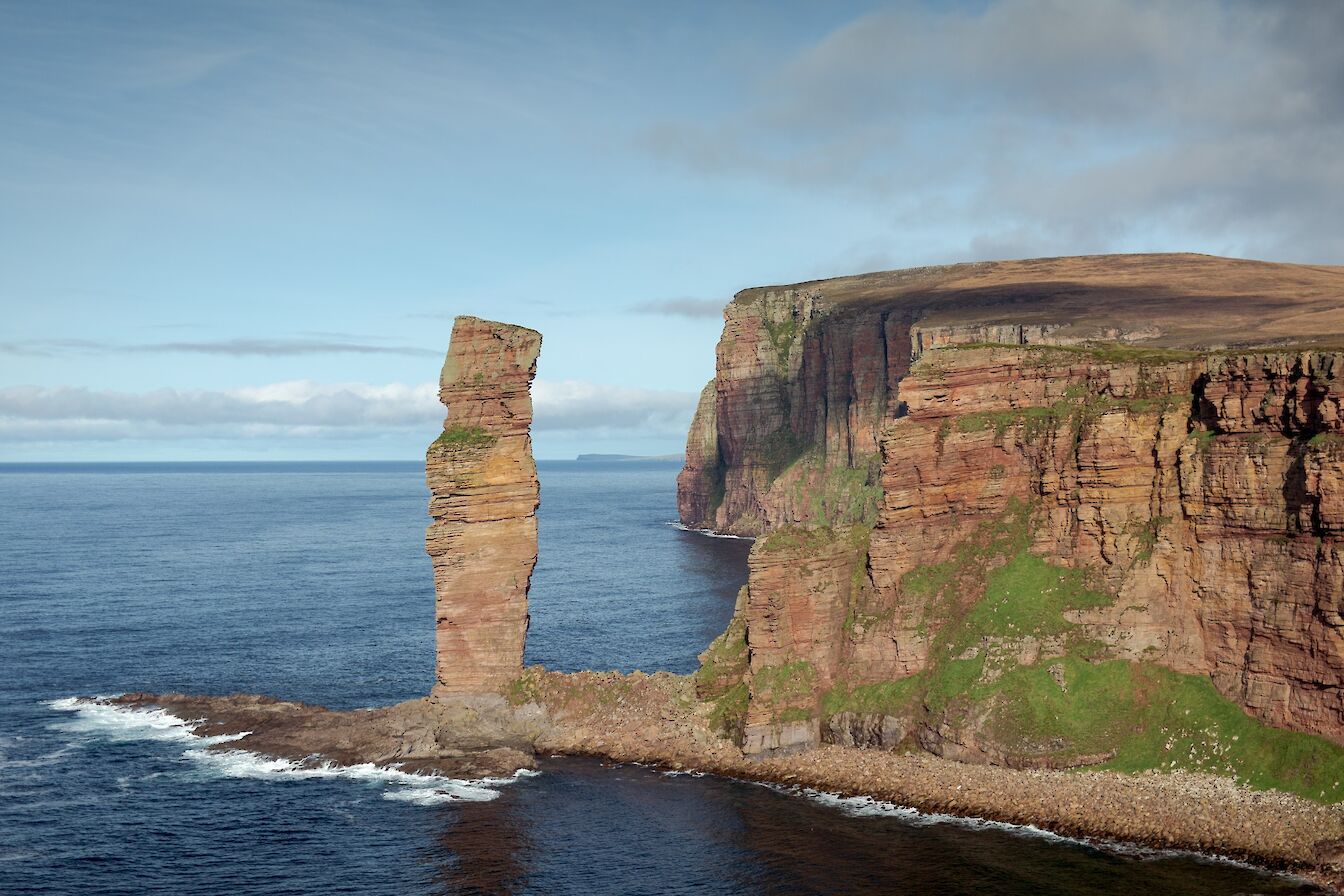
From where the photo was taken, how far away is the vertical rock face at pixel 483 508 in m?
87.8

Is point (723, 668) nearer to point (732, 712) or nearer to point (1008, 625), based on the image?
point (732, 712)

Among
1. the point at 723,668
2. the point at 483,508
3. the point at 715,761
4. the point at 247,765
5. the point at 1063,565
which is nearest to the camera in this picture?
the point at 1063,565

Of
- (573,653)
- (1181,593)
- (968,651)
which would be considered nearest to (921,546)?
(968,651)

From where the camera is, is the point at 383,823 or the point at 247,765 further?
the point at 247,765

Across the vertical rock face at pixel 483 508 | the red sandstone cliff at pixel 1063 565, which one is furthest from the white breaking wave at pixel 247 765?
the red sandstone cliff at pixel 1063 565

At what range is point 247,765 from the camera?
3233 inches

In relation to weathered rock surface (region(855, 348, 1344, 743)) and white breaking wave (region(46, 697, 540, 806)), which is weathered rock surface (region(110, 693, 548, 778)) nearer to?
white breaking wave (region(46, 697, 540, 806))

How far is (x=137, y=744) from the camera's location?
86.1 meters

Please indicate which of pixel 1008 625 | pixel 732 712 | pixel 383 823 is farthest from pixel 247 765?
pixel 1008 625

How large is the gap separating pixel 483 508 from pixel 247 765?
24.1 meters

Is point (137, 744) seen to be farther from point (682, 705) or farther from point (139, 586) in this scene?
point (139, 586)

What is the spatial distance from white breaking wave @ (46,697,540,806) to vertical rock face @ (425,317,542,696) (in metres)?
9.83

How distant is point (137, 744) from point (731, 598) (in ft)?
265

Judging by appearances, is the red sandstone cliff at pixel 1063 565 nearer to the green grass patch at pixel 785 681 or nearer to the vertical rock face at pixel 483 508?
the green grass patch at pixel 785 681
